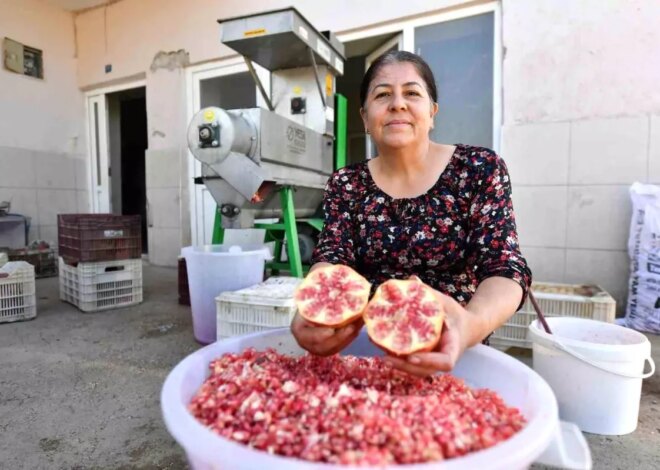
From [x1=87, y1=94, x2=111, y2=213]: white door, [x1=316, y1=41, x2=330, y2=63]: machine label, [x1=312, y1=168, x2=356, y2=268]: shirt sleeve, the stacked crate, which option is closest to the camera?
[x1=312, y1=168, x2=356, y2=268]: shirt sleeve

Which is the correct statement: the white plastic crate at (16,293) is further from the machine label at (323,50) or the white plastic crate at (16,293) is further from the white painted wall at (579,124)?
the white painted wall at (579,124)

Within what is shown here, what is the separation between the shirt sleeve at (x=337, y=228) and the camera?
126 centimetres

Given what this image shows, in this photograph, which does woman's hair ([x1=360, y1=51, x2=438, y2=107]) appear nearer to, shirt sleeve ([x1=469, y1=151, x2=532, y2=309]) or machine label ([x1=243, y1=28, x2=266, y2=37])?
shirt sleeve ([x1=469, y1=151, x2=532, y2=309])

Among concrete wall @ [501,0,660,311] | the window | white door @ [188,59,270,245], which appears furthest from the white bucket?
white door @ [188,59,270,245]

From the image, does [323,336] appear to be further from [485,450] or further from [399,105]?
[399,105]

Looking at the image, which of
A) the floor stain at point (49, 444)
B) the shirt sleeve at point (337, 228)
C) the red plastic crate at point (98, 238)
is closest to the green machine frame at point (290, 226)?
the red plastic crate at point (98, 238)

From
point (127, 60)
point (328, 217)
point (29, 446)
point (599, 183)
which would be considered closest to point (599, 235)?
point (599, 183)

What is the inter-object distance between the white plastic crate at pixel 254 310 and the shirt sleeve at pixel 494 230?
1.13m

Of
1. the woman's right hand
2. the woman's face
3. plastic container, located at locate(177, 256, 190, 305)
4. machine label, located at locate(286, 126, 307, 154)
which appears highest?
machine label, located at locate(286, 126, 307, 154)

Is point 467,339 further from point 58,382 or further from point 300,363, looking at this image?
point 58,382

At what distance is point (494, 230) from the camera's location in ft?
3.61

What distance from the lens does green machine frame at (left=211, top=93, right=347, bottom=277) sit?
2832 mm

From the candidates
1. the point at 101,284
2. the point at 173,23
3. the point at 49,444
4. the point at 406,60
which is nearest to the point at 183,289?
the point at 101,284

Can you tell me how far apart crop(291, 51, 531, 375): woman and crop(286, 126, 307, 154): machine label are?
160 cm
